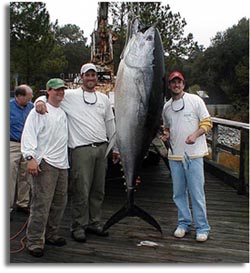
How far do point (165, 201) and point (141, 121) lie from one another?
2.27 m

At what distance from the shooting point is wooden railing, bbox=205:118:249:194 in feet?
16.9

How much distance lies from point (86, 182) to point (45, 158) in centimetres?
49

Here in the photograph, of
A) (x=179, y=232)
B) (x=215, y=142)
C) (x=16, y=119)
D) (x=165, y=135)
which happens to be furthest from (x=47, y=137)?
(x=215, y=142)

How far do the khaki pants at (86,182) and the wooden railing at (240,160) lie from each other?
2198 millimetres

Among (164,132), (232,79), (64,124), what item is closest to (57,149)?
(64,124)

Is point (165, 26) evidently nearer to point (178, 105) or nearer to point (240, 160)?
point (240, 160)

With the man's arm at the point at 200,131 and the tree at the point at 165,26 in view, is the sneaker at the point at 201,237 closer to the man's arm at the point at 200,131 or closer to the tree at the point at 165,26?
the man's arm at the point at 200,131

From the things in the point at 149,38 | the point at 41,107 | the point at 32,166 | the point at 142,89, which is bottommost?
the point at 32,166

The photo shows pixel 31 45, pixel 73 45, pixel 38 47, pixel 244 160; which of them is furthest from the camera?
pixel 73 45

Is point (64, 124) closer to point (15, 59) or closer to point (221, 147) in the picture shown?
point (15, 59)

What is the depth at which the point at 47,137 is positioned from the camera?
10.4 feet

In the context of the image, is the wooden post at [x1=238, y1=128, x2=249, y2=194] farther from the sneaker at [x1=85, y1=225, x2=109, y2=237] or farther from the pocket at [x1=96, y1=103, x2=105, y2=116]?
the pocket at [x1=96, y1=103, x2=105, y2=116]

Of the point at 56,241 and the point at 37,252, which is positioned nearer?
the point at 37,252

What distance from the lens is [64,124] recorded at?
3.29 meters
